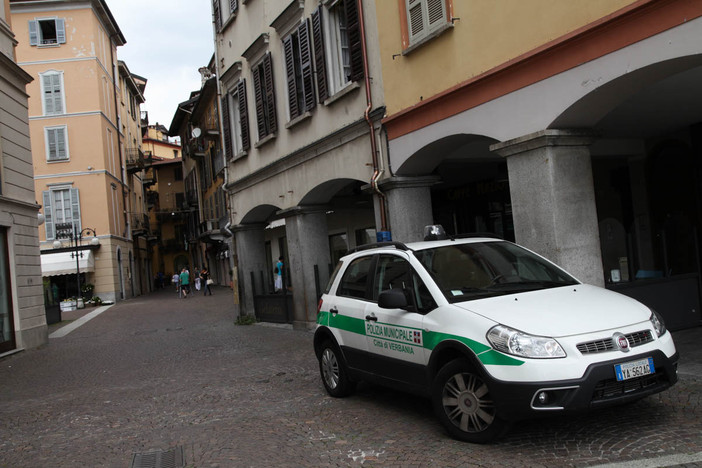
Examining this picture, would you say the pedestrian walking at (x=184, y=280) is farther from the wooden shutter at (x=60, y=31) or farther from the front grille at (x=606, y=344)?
the front grille at (x=606, y=344)

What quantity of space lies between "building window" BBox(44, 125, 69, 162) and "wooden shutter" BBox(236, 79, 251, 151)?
911 inches

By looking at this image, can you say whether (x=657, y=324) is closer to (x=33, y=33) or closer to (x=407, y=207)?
(x=407, y=207)

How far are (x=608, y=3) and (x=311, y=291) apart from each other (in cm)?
974

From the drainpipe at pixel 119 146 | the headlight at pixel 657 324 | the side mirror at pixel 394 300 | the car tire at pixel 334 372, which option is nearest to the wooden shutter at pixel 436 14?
the car tire at pixel 334 372

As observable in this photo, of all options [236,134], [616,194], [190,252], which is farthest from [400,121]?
[190,252]

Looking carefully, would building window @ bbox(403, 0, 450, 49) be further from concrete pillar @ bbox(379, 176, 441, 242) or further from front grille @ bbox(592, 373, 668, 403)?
front grille @ bbox(592, 373, 668, 403)

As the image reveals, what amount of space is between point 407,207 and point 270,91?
6.78m

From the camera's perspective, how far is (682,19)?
629 centimetres

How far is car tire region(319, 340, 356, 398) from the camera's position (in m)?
7.39

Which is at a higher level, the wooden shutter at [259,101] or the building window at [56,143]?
the building window at [56,143]

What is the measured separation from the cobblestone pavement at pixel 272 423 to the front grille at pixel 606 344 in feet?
2.48

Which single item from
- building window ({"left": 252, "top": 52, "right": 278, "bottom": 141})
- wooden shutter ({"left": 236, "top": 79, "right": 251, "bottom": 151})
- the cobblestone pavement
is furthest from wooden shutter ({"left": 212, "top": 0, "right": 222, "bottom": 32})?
the cobblestone pavement

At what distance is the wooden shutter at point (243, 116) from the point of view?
18484 millimetres

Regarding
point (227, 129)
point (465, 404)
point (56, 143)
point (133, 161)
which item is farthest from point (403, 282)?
point (133, 161)
